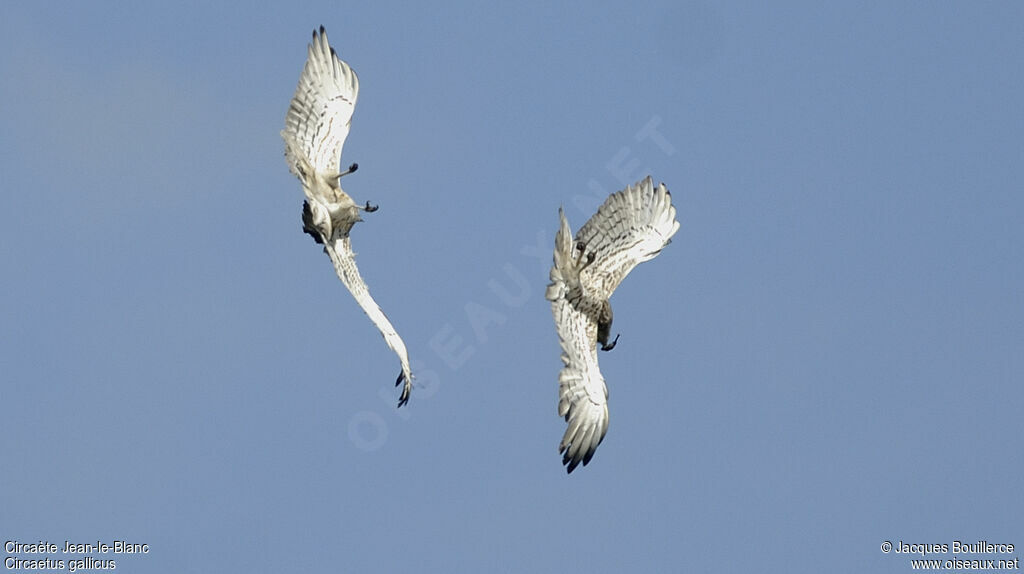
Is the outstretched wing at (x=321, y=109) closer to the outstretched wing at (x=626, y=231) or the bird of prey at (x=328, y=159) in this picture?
the bird of prey at (x=328, y=159)

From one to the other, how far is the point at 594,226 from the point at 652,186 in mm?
1855

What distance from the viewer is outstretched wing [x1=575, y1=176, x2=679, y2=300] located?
36062 mm

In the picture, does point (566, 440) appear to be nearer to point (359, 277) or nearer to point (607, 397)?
point (607, 397)

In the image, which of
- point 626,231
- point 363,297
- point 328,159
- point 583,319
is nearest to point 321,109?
point 328,159

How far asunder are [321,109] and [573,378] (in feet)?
23.5

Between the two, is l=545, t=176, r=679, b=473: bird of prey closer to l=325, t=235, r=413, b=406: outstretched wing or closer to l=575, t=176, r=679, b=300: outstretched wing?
l=575, t=176, r=679, b=300: outstretched wing

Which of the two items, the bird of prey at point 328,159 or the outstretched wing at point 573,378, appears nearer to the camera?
the outstretched wing at point 573,378

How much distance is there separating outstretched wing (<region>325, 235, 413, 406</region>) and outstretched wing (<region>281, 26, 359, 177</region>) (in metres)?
1.47

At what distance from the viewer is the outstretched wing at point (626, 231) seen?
36.1m

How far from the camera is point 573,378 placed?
32875 millimetres

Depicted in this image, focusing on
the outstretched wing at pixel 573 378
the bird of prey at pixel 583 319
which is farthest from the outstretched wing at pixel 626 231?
the outstretched wing at pixel 573 378

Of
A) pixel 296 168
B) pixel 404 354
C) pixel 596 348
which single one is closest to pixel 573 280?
pixel 596 348

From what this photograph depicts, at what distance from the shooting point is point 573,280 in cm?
3319

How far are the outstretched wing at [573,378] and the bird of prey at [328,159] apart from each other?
10.0 feet
